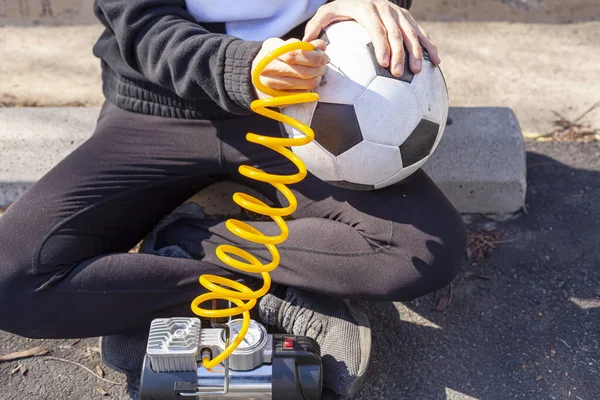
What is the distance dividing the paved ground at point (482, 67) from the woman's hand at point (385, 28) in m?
1.40

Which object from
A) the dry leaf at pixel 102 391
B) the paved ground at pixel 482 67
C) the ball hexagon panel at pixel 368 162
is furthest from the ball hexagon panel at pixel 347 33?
the paved ground at pixel 482 67

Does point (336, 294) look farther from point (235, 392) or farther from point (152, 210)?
point (152, 210)

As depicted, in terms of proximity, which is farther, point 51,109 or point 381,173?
point 51,109

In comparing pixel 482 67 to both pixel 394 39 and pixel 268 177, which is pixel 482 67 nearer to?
pixel 394 39

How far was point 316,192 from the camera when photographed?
79.4 inches

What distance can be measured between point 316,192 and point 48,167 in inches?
42.3

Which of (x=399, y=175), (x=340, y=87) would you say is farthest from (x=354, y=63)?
(x=399, y=175)

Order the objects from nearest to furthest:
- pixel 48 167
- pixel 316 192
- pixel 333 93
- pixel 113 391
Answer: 1. pixel 333 93
2. pixel 113 391
3. pixel 316 192
4. pixel 48 167

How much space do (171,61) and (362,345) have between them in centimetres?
89

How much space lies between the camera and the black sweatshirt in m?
1.65

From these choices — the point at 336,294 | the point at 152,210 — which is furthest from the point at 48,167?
the point at 336,294

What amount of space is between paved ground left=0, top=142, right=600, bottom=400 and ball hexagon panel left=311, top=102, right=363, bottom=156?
25.9 inches

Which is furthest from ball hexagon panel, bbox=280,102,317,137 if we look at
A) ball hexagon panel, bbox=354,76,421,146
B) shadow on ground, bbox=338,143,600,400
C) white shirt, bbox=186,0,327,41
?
shadow on ground, bbox=338,143,600,400

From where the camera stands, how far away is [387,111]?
63.5 inches
